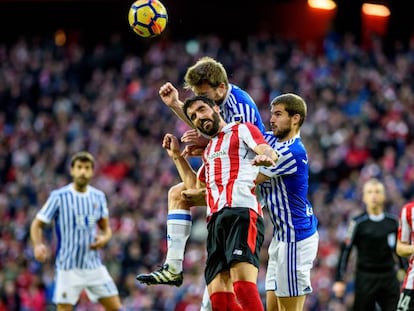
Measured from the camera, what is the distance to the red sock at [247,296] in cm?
687

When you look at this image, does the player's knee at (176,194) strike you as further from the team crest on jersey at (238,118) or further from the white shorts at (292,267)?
the white shorts at (292,267)

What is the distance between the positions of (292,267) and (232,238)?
90 centimetres

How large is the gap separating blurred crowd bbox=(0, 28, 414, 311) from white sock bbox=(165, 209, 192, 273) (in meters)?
6.67

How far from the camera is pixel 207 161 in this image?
734cm

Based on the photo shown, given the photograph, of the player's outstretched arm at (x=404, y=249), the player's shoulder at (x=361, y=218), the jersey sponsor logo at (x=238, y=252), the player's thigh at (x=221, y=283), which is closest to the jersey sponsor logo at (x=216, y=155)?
the jersey sponsor logo at (x=238, y=252)

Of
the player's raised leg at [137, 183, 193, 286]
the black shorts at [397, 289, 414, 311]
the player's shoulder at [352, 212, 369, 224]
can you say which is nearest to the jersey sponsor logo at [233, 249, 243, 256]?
the player's raised leg at [137, 183, 193, 286]

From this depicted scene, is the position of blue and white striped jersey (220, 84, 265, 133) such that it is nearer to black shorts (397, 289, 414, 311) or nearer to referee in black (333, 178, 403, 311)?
black shorts (397, 289, 414, 311)

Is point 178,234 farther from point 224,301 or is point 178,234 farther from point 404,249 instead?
point 404,249

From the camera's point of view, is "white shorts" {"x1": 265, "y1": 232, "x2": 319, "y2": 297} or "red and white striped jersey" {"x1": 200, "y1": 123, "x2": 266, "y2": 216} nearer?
"red and white striped jersey" {"x1": 200, "y1": 123, "x2": 266, "y2": 216}

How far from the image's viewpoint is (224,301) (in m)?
7.08

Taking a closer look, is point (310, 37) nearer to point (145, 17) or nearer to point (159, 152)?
point (159, 152)

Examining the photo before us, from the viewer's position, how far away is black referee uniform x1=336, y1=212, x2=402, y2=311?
10.8 m

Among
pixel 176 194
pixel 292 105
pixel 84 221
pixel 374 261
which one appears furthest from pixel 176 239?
pixel 374 261

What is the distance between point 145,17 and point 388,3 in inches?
756
